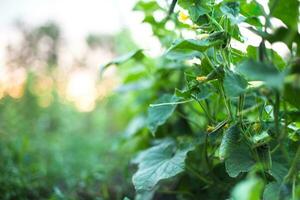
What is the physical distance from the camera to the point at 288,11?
80 cm

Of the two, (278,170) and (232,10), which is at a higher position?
(232,10)

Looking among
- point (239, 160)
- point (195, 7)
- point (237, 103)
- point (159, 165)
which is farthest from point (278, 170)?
point (195, 7)

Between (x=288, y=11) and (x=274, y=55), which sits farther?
(x=274, y=55)

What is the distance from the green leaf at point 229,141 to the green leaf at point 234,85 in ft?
0.52

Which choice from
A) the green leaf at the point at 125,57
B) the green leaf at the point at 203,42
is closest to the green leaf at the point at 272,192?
the green leaf at the point at 203,42

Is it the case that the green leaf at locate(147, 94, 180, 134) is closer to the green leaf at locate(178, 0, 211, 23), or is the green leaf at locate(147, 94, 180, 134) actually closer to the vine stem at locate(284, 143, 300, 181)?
the green leaf at locate(178, 0, 211, 23)

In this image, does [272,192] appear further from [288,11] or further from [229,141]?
[288,11]

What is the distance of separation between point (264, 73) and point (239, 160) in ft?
1.02

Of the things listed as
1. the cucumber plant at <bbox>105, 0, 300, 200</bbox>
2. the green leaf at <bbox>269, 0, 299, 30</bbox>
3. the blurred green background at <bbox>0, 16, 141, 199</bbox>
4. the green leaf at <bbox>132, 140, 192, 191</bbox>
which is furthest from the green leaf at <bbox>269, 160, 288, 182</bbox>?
the blurred green background at <bbox>0, 16, 141, 199</bbox>

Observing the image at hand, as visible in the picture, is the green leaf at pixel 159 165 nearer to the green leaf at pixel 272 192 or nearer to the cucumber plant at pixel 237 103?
the cucumber plant at pixel 237 103

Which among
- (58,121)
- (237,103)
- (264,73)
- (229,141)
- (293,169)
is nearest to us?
(264,73)

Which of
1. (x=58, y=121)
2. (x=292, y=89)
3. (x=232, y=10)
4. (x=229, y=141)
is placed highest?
(x=232, y=10)

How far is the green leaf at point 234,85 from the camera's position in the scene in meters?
0.74

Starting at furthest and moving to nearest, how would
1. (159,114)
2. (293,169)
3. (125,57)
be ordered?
(125,57), (159,114), (293,169)
